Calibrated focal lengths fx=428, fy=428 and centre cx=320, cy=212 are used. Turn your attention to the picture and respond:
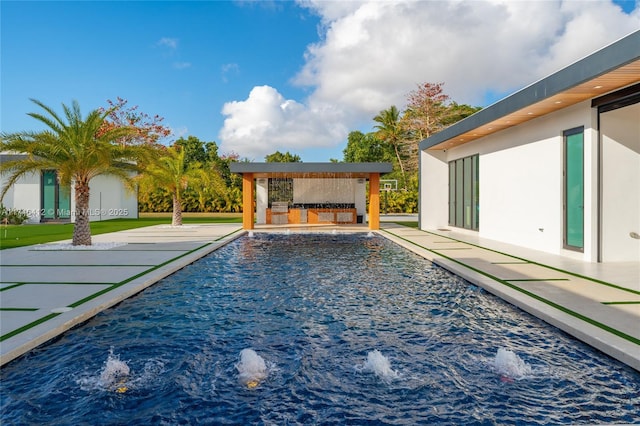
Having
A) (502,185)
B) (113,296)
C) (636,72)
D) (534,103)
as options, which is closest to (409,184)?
(502,185)

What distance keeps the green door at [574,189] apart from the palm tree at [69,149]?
12128mm

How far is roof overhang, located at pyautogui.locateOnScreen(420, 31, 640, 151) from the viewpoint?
686 centimetres

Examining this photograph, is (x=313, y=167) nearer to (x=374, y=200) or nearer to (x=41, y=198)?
(x=374, y=200)

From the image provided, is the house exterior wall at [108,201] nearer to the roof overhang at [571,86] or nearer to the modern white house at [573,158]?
the modern white house at [573,158]

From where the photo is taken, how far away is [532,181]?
11961mm

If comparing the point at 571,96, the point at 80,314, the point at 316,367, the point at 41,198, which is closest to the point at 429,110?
the point at 571,96

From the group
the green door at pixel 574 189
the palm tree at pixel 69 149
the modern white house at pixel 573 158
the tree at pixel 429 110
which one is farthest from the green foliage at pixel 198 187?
the tree at pixel 429 110

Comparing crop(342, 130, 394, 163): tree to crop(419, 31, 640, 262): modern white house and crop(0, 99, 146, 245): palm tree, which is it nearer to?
crop(419, 31, 640, 262): modern white house

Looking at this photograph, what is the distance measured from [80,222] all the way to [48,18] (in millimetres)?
7505

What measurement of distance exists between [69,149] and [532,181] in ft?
43.4

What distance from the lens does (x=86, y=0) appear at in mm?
14141

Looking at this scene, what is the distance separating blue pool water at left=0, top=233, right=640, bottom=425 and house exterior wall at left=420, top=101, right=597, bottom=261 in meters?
5.35

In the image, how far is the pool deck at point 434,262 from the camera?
4.60 metres

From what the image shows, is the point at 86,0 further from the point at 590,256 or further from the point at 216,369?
the point at 590,256
